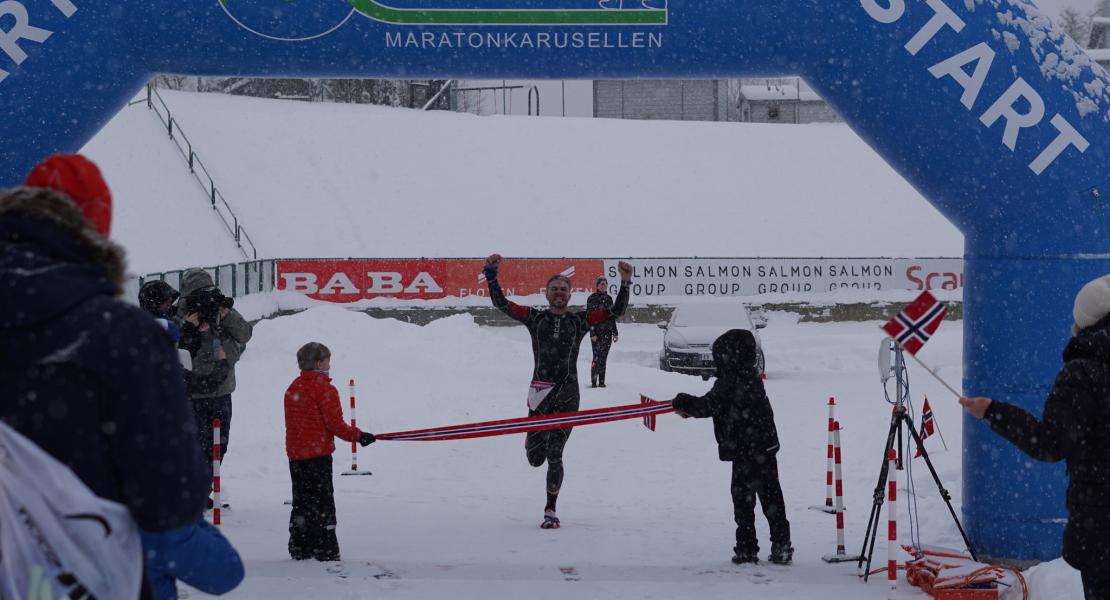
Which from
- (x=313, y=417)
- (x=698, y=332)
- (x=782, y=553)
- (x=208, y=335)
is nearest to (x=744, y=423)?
(x=782, y=553)

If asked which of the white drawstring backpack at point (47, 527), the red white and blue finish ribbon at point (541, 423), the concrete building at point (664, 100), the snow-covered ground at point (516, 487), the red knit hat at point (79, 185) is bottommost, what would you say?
the snow-covered ground at point (516, 487)

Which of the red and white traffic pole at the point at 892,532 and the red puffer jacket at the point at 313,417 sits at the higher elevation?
the red puffer jacket at the point at 313,417

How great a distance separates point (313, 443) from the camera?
7570mm

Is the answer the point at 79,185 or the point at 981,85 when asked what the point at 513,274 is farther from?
the point at 79,185

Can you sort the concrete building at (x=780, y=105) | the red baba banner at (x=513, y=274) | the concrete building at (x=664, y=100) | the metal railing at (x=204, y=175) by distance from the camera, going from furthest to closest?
the concrete building at (x=780, y=105) → the concrete building at (x=664, y=100) → the metal railing at (x=204, y=175) → the red baba banner at (x=513, y=274)

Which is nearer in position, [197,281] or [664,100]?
[197,281]

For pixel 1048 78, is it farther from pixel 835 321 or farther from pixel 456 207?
pixel 456 207

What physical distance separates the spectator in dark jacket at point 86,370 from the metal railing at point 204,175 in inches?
1258

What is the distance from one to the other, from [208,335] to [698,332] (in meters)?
13.0

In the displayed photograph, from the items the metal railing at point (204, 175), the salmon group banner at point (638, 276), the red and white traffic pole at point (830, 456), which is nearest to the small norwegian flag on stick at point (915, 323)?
the red and white traffic pole at point (830, 456)

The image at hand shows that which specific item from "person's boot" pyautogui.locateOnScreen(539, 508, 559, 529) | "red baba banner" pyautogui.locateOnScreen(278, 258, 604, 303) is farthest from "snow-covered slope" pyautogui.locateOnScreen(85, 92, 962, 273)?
"person's boot" pyautogui.locateOnScreen(539, 508, 559, 529)

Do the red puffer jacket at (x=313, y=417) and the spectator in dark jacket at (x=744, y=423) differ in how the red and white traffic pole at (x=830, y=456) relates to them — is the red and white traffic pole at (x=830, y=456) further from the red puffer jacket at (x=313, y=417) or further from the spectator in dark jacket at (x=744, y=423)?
the red puffer jacket at (x=313, y=417)

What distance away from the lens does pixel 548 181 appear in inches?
1594

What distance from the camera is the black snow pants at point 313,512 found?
A: 7.61 metres
